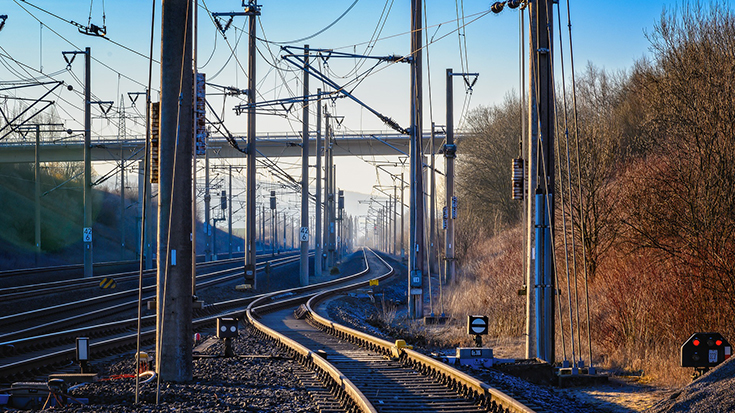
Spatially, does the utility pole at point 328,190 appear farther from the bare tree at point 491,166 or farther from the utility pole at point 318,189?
the bare tree at point 491,166

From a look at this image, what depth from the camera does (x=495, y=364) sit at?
11469 millimetres

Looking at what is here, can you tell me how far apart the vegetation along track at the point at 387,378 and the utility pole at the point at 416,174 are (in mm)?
4353

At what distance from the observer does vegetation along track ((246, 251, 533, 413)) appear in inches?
336

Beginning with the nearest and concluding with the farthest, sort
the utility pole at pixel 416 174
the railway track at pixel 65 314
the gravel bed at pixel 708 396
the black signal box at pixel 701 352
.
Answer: the gravel bed at pixel 708 396, the black signal box at pixel 701 352, the railway track at pixel 65 314, the utility pole at pixel 416 174

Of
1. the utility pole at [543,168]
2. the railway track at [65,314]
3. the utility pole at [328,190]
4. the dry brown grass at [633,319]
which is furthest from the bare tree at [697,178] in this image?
the utility pole at [328,190]

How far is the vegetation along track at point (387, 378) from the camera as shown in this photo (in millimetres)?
8539

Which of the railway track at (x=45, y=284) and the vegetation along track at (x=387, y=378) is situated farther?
the railway track at (x=45, y=284)

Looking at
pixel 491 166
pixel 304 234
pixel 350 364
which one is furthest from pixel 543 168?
pixel 491 166

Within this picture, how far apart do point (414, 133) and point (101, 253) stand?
55.9m

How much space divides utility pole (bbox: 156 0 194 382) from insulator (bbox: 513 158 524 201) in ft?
18.6

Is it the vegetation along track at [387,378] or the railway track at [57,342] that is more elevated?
the vegetation along track at [387,378]

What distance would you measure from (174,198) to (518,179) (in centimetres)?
600

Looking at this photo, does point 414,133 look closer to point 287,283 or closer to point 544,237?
point 544,237

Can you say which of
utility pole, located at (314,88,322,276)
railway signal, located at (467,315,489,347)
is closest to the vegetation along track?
railway signal, located at (467,315,489,347)
